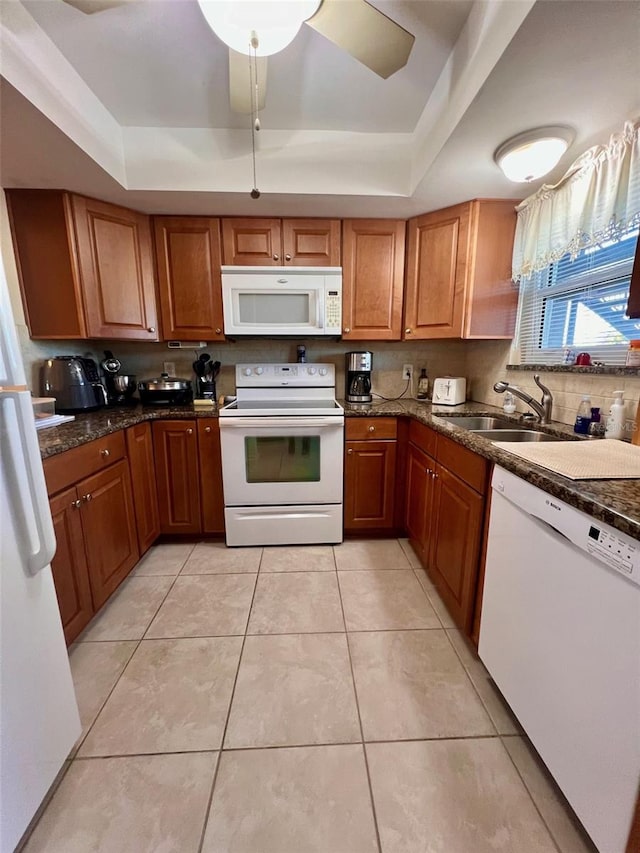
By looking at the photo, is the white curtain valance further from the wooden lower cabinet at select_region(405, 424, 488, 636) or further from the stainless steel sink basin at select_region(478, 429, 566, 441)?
the wooden lower cabinet at select_region(405, 424, 488, 636)

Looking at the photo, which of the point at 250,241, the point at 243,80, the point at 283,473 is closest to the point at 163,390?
the point at 283,473

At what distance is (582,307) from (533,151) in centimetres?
74

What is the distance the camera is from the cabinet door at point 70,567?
49.6 inches

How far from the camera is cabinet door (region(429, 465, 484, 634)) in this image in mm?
1312

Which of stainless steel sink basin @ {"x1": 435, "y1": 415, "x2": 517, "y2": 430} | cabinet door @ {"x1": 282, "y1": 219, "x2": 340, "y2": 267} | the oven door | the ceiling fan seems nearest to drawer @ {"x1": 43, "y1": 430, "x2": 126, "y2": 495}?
the oven door

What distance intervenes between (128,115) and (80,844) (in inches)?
107

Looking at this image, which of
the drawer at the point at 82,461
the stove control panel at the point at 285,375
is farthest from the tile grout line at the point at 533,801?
the stove control panel at the point at 285,375

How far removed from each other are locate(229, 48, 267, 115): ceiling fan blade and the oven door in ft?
4.60

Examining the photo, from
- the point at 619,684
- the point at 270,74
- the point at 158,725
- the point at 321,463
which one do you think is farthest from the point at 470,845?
the point at 270,74

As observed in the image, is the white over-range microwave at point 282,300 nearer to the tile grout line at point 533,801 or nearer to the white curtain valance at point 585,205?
the white curtain valance at point 585,205

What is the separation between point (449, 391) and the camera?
2.17 metres

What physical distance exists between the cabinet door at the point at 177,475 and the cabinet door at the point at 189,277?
64cm

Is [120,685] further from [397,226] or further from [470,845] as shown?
[397,226]

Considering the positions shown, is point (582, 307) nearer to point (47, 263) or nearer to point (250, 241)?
point (250, 241)
